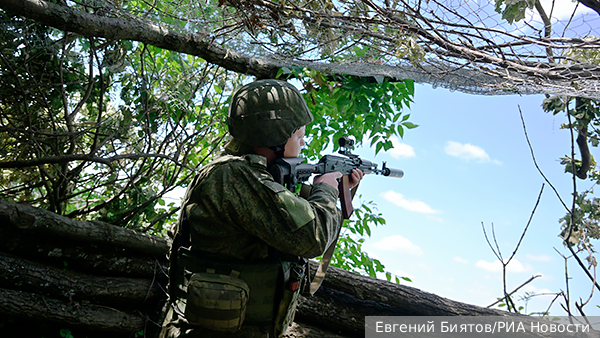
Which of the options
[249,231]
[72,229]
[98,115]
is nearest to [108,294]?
[72,229]

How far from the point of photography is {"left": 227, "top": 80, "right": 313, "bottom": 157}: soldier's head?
2.15 meters

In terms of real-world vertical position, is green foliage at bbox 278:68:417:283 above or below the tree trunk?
above

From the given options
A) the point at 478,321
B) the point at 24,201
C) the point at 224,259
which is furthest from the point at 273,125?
the point at 24,201

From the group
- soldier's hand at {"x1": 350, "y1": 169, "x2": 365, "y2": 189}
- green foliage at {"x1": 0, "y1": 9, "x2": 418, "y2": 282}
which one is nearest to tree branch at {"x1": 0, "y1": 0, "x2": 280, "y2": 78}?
green foliage at {"x1": 0, "y1": 9, "x2": 418, "y2": 282}

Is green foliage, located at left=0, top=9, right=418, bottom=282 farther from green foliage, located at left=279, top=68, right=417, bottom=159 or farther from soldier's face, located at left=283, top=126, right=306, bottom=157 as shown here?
soldier's face, located at left=283, top=126, right=306, bottom=157

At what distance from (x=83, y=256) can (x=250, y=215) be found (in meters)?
2.57

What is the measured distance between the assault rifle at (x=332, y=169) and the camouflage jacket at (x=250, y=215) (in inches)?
6.4

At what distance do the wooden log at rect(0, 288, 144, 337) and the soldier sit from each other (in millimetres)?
1802

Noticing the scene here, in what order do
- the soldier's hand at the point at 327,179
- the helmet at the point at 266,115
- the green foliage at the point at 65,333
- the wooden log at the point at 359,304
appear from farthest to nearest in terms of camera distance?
1. the wooden log at the point at 359,304
2. the green foliage at the point at 65,333
3. the soldier's hand at the point at 327,179
4. the helmet at the point at 266,115

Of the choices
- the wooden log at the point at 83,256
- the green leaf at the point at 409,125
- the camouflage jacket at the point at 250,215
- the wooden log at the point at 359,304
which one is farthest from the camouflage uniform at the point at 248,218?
the green leaf at the point at 409,125

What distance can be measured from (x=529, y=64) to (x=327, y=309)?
9.12 feet

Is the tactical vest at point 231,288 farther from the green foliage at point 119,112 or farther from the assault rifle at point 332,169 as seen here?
the green foliage at point 119,112

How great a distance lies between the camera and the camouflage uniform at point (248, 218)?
6.15 ft

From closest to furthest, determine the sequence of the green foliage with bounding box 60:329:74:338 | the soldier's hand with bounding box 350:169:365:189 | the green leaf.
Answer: the soldier's hand with bounding box 350:169:365:189
the green foliage with bounding box 60:329:74:338
the green leaf
